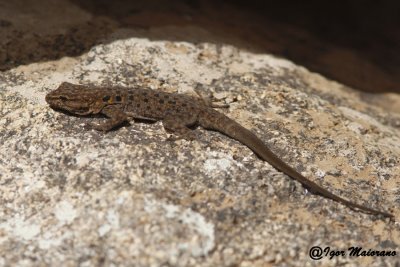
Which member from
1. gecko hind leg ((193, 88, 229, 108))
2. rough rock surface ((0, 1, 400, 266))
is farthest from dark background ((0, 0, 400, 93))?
gecko hind leg ((193, 88, 229, 108))

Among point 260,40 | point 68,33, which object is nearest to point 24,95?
point 68,33

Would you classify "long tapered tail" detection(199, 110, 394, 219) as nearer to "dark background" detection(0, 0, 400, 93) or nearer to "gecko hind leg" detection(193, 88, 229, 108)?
"gecko hind leg" detection(193, 88, 229, 108)

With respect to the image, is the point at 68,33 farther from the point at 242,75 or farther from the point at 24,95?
the point at 242,75

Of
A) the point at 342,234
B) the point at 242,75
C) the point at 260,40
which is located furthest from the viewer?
the point at 260,40

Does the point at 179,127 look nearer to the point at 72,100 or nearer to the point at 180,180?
the point at 180,180

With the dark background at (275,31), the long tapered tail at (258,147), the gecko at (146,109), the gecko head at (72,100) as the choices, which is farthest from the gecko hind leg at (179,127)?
the dark background at (275,31)

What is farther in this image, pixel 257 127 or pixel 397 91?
pixel 397 91

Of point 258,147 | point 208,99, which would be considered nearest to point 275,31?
point 208,99

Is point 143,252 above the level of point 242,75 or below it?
below

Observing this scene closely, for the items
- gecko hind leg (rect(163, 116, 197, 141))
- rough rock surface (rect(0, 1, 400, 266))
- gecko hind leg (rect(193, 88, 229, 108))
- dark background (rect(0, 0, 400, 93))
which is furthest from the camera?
dark background (rect(0, 0, 400, 93))
